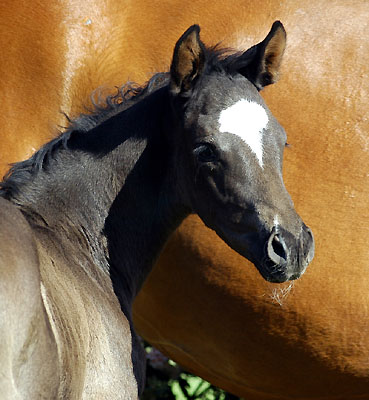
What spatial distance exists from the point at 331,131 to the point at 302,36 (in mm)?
487

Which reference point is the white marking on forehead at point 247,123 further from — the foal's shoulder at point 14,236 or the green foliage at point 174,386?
the green foliage at point 174,386

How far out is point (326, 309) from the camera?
3754mm

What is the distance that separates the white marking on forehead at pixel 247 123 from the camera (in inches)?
114

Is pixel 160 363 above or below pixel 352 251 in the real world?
below

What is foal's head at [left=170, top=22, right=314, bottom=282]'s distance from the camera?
285 cm

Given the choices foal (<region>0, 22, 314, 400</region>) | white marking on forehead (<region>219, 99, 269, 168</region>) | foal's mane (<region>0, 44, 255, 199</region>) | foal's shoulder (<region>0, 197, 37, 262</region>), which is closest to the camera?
foal's shoulder (<region>0, 197, 37, 262</region>)

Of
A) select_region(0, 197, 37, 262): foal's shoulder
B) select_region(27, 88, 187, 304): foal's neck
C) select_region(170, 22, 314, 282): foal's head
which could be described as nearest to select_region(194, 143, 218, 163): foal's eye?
select_region(170, 22, 314, 282): foal's head

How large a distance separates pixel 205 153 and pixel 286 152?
2.69ft

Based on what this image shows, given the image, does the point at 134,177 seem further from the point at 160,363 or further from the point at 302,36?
the point at 160,363

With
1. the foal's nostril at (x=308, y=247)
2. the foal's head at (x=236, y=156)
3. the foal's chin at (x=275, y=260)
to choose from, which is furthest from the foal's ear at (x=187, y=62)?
the foal's nostril at (x=308, y=247)

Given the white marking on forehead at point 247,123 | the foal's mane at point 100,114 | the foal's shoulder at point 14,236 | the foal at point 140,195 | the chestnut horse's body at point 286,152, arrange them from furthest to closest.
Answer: the chestnut horse's body at point 286,152 → the foal's mane at point 100,114 → the white marking on forehead at point 247,123 → the foal at point 140,195 → the foal's shoulder at point 14,236

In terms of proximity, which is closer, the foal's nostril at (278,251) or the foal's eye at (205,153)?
the foal's nostril at (278,251)

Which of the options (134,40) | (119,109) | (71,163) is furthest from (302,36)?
(71,163)

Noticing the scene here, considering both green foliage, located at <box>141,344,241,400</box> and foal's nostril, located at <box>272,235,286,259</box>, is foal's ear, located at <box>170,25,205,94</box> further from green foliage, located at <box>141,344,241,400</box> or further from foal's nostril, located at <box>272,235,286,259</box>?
green foliage, located at <box>141,344,241,400</box>
